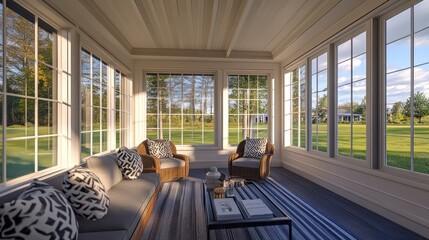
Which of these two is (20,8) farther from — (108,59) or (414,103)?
(414,103)

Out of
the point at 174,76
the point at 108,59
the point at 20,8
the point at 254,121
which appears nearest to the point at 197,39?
the point at 174,76

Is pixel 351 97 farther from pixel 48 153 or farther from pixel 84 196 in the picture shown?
pixel 48 153

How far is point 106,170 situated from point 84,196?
90 centimetres

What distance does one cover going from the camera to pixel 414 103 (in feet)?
8.91

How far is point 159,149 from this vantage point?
189 inches

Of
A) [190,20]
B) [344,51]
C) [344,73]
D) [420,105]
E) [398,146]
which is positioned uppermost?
[190,20]

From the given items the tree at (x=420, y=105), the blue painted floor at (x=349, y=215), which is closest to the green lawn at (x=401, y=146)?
the tree at (x=420, y=105)

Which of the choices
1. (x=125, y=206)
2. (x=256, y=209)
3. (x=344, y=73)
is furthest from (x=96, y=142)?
(x=344, y=73)

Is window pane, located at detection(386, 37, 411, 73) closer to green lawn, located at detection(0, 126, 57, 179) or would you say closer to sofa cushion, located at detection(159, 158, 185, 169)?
sofa cushion, located at detection(159, 158, 185, 169)

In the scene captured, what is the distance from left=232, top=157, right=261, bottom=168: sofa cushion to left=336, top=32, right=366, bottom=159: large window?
1.47 m

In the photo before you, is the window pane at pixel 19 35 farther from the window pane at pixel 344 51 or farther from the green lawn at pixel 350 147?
the window pane at pixel 344 51

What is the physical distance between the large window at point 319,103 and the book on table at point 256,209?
2.60m

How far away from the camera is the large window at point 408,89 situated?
2.60m

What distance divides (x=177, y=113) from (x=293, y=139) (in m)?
3.05
